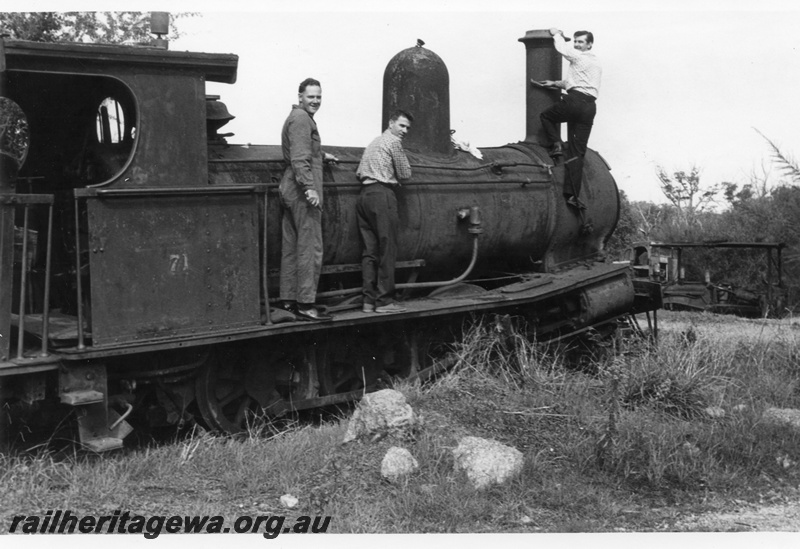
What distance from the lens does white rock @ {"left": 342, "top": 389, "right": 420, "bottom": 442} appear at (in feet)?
19.9

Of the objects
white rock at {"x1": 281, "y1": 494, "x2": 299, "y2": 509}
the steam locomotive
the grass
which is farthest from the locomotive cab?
white rock at {"x1": 281, "y1": 494, "x2": 299, "y2": 509}

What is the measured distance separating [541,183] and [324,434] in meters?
3.92

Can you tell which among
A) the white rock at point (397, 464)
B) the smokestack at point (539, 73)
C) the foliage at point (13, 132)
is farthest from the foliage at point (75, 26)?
the white rock at point (397, 464)

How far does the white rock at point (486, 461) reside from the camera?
17.9ft

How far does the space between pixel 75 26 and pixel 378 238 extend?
8.53 m

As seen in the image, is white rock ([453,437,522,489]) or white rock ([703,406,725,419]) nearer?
white rock ([453,437,522,489])

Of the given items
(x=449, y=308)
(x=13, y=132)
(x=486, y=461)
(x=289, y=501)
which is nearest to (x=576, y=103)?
(x=449, y=308)

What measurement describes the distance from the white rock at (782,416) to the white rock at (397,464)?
8.85 ft

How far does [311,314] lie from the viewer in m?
6.82

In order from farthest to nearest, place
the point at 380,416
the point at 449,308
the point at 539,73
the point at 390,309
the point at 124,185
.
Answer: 1. the point at 539,73
2. the point at 449,308
3. the point at 390,309
4. the point at 380,416
5. the point at 124,185

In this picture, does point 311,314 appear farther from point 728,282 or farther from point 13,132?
point 728,282

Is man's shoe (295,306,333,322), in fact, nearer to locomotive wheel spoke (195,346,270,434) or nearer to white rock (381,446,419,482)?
locomotive wheel spoke (195,346,270,434)

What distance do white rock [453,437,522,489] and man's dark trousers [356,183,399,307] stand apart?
1.97 m

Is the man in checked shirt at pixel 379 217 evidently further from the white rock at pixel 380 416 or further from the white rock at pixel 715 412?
the white rock at pixel 715 412
